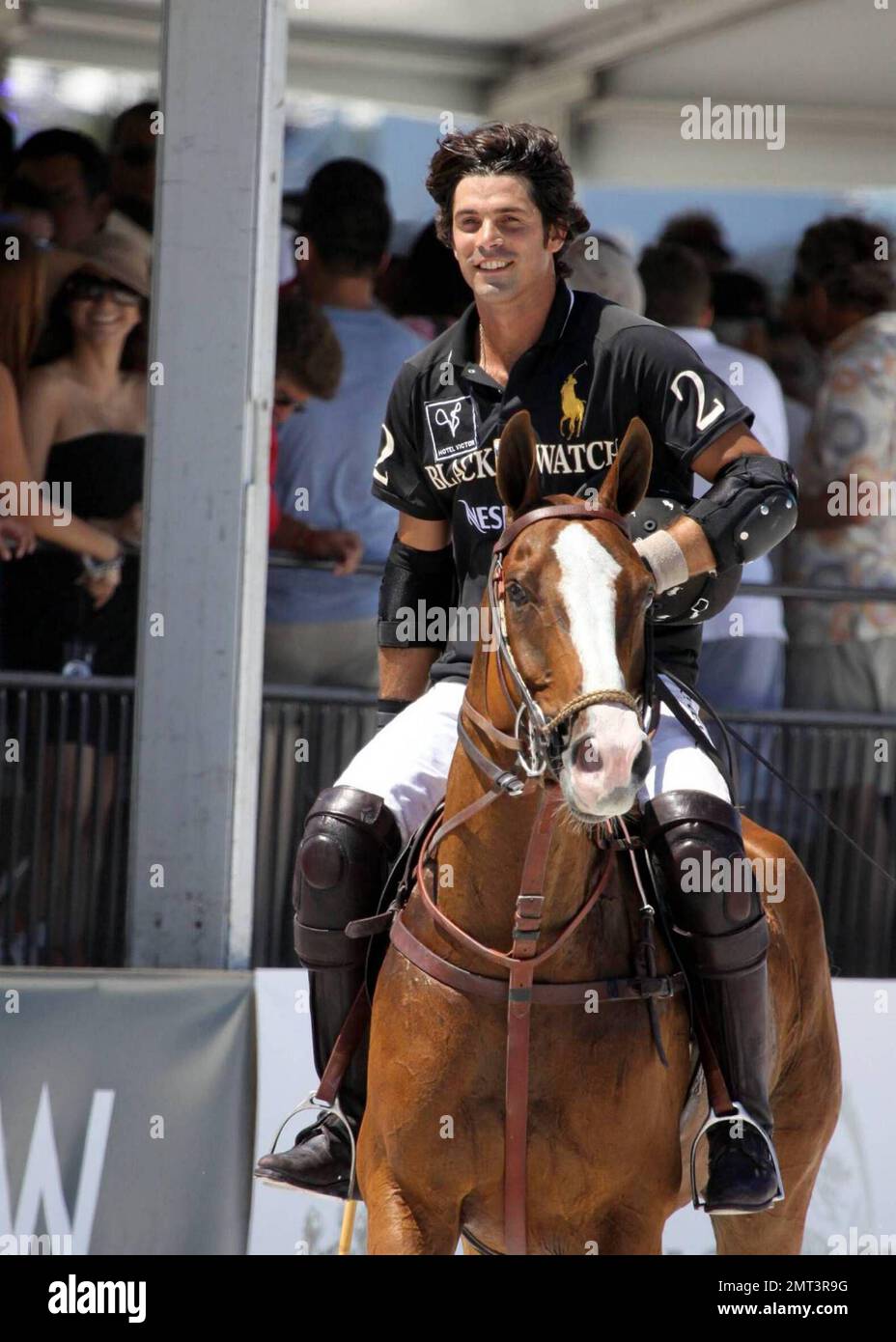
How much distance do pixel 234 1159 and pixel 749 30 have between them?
6497 mm

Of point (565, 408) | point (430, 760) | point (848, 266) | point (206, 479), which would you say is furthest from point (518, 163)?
point (848, 266)

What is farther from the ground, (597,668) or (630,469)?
(630,469)

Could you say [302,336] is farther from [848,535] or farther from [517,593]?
[517,593]

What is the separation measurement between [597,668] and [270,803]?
188 inches

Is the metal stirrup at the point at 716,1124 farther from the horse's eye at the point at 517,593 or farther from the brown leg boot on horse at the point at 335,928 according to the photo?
the horse's eye at the point at 517,593

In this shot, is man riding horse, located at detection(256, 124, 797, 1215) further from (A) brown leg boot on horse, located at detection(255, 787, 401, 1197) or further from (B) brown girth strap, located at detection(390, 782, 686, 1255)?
(B) brown girth strap, located at detection(390, 782, 686, 1255)

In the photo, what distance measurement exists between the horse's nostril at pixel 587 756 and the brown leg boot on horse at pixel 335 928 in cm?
116

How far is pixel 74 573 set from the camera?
775cm

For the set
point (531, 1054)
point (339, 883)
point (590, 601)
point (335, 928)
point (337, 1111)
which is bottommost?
point (337, 1111)

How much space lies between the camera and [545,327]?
4.33 m

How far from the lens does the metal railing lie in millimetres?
7551

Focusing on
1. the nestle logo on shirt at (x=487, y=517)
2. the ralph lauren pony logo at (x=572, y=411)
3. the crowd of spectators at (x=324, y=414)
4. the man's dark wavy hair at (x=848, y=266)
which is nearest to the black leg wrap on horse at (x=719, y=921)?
the nestle logo on shirt at (x=487, y=517)

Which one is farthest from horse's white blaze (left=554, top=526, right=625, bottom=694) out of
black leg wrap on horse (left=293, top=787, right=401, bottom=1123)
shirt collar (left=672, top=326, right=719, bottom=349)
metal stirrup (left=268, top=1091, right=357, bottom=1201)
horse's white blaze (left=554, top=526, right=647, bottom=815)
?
shirt collar (left=672, top=326, right=719, bottom=349)

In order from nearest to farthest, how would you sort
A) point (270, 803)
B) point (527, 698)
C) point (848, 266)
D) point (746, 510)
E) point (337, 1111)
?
point (527, 698), point (746, 510), point (337, 1111), point (270, 803), point (848, 266)
